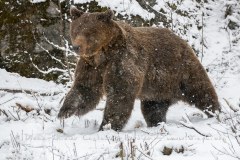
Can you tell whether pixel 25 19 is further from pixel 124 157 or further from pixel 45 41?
pixel 124 157

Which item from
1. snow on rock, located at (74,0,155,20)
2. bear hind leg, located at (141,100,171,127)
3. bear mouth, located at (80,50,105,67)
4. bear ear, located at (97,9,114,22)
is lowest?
bear hind leg, located at (141,100,171,127)

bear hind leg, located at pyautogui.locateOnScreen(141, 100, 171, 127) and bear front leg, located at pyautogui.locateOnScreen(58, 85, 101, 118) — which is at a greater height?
bear front leg, located at pyautogui.locateOnScreen(58, 85, 101, 118)

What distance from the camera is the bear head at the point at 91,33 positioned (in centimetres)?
561

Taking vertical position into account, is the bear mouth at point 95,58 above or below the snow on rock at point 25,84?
above

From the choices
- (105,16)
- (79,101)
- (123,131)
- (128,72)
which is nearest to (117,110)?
(123,131)

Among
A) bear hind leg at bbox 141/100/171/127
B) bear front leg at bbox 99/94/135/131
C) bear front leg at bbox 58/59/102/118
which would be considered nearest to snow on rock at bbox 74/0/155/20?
bear hind leg at bbox 141/100/171/127

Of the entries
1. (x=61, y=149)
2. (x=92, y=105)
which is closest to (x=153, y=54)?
(x=92, y=105)

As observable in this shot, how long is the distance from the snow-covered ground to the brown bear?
0.89ft

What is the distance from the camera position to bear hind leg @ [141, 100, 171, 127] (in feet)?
22.9

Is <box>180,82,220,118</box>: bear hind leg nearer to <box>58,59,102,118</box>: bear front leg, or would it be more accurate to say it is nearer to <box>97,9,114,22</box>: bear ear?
<box>58,59,102,118</box>: bear front leg

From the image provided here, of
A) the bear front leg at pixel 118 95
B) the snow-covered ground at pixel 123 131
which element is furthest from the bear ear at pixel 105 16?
the snow-covered ground at pixel 123 131

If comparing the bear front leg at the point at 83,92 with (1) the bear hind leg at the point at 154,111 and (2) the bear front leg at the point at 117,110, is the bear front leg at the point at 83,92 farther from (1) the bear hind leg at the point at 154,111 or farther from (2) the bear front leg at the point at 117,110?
(1) the bear hind leg at the point at 154,111

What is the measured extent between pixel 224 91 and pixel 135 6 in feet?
9.32

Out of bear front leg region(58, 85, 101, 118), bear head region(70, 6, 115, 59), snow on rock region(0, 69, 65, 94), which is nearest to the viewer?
bear head region(70, 6, 115, 59)
